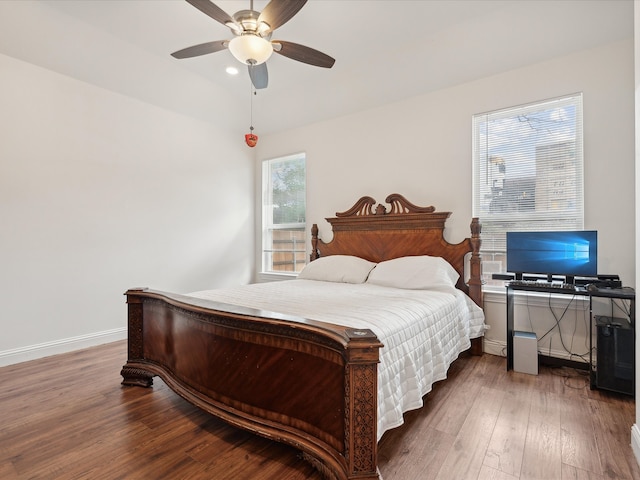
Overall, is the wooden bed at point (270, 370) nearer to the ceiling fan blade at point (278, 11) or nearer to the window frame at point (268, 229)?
the ceiling fan blade at point (278, 11)

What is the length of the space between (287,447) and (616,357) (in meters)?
2.43

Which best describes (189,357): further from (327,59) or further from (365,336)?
(327,59)

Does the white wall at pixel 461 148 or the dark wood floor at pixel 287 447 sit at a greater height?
the white wall at pixel 461 148

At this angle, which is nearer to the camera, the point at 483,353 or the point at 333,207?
the point at 483,353

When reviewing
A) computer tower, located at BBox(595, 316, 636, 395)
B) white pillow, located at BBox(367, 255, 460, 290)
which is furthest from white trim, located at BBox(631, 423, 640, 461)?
white pillow, located at BBox(367, 255, 460, 290)

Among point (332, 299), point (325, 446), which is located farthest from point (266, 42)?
point (325, 446)

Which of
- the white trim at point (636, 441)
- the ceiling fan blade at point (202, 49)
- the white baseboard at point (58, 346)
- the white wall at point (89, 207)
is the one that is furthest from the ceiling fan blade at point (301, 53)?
the white baseboard at point (58, 346)

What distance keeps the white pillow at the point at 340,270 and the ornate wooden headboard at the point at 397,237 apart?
0.28 m

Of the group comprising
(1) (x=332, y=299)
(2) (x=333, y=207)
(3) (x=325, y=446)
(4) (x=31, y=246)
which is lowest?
(3) (x=325, y=446)

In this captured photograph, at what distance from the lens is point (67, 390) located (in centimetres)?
240

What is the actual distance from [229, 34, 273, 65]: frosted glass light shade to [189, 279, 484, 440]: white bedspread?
1707mm

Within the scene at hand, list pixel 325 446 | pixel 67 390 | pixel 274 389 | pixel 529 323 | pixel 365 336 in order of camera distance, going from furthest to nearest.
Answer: pixel 529 323 < pixel 67 390 < pixel 274 389 < pixel 325 446 < pixel 365 336

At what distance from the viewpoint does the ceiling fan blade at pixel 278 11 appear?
6.10 feet

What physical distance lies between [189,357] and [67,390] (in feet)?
3.92
